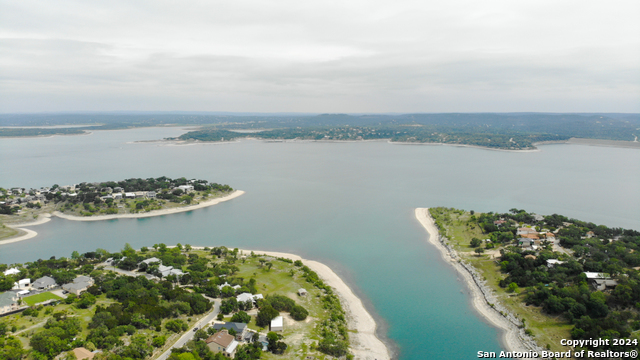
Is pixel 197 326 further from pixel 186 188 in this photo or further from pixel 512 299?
pixel 186 188

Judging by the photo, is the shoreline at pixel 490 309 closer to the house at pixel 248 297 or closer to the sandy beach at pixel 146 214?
the house at pixel 248 297

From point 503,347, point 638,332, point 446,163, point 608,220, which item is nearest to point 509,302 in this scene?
point 503,347

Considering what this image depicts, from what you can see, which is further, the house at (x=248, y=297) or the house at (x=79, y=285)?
the house at (x=79, y=285)

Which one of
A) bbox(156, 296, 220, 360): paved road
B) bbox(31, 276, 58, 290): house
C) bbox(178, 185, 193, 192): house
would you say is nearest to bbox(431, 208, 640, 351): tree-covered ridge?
bbox(156, 296, 220, 360): paved road

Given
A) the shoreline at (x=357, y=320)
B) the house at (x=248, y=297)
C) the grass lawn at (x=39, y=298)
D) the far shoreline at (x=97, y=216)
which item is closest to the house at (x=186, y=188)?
the far shoreline at (x=97, y=216)

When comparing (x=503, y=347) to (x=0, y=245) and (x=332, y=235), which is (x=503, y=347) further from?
(x=0, y=245)

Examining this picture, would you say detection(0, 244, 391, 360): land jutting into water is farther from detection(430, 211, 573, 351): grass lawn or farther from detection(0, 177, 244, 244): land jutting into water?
detection(0, 177, 244, 244): land jutting into water
